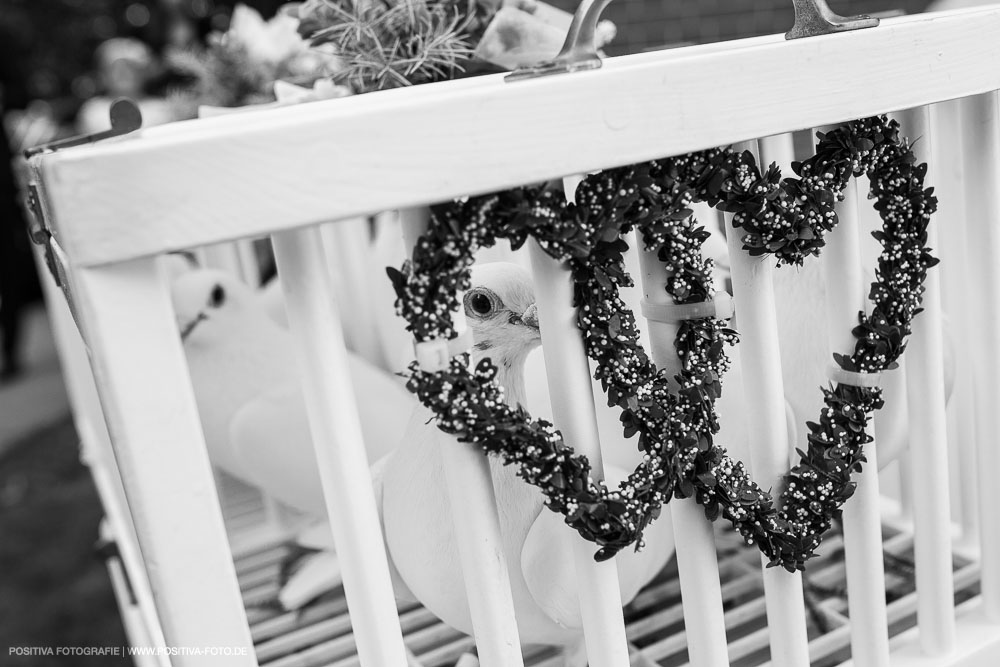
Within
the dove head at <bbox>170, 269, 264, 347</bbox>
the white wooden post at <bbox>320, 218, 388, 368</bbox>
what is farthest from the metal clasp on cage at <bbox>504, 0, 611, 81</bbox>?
the white wooden post at <bbox>320, 218, 388, 368</bbox>

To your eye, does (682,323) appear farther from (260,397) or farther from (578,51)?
(260,397)

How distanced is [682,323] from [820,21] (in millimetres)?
221

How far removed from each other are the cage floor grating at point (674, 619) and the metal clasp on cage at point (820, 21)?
1.87 ft

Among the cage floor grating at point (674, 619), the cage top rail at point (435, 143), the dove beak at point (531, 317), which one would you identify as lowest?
the cage floor grating at point (674, 619)

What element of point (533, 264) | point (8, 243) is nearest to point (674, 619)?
point (533, 264)

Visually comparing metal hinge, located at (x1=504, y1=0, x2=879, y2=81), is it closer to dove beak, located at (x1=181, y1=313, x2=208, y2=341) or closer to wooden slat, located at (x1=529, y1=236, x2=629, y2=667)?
wooden slat, located at (x1=529, y1=236, x2=629, y2=667)

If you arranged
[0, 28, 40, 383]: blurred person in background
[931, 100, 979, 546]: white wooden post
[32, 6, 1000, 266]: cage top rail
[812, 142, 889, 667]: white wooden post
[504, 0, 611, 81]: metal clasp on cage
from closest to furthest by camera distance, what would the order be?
1. [32, 6, 1000, 266]: cage top rail
2. [504, 0, 611, 81]: metal clasp on cage
3. [812, 142, 889, 667]: white wooden post
4. [931, 100, 979, 546]: white wooden post
5. [0, 28, 40, 383]: blurred person in background

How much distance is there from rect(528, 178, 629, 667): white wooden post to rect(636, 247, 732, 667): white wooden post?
6 cm

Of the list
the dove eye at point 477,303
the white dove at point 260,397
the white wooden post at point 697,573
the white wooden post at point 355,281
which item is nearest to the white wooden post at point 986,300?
the white wooden post at point 697,573

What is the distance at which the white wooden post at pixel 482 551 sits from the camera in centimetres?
54

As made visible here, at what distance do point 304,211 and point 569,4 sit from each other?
1922 mm

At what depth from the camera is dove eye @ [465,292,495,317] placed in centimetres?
64

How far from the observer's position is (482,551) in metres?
0.54

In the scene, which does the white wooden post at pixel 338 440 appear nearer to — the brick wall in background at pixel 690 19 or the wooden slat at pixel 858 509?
the wooden slat at pixel 858 509
